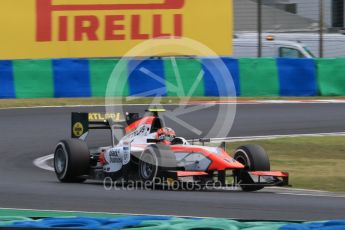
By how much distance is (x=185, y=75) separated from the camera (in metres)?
20.1

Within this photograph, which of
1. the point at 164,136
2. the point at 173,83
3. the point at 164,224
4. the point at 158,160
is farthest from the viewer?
the point at 173,83

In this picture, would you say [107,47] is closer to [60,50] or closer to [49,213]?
[60,50]

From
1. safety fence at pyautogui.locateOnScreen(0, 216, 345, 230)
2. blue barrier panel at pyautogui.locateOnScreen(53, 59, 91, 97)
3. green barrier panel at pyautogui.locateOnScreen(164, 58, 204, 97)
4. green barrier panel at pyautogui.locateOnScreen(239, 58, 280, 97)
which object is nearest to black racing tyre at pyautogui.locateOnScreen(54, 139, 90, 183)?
safety fence at pyautogui.locateOnScreen(0, 216, 345, 230)

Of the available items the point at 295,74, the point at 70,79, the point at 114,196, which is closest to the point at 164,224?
the point at 114,196

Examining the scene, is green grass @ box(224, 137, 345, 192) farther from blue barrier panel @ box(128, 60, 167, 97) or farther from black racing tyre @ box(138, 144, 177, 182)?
blue barrier panel @ box(128, 60, 167, 97)

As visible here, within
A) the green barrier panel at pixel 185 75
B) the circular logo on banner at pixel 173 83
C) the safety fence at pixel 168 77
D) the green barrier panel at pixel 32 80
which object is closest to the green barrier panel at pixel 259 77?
the safety fence at pixel 168 77

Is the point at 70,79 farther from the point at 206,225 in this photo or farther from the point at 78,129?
the point at 206,225

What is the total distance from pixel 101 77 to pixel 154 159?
10040mm

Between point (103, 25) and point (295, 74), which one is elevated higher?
point (103, 25)

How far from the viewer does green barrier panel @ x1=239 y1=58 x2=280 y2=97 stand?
2030 cm

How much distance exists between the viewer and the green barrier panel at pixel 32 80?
1933 cm

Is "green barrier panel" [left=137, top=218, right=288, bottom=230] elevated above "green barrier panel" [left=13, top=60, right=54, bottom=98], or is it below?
below

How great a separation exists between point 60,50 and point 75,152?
10.6m

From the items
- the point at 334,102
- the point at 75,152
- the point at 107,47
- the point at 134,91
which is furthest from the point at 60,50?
the point at 75,152
